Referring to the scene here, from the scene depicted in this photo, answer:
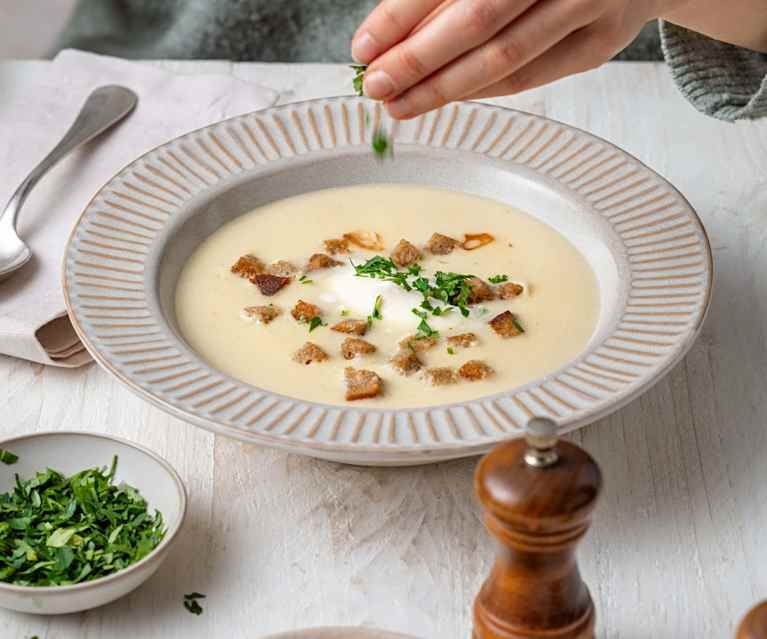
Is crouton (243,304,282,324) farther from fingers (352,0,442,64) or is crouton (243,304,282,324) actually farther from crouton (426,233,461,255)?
fingers (352,0,442,64)

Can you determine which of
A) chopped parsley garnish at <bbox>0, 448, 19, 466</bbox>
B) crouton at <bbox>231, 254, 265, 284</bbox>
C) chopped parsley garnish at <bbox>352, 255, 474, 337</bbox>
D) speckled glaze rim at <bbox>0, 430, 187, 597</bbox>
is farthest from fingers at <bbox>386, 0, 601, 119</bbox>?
chopped parsley garnish at <bbox>0, 448, 19, 466</bbox>

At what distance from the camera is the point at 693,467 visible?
1.53 metres

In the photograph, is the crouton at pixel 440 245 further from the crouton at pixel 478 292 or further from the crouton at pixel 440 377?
the crouton at pixel 440 377

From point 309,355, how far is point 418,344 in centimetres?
15

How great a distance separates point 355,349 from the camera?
63.9 inches

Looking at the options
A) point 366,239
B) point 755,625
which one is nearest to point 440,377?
point 366,239

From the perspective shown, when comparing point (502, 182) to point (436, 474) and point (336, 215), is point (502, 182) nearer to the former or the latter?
point (336, 215)

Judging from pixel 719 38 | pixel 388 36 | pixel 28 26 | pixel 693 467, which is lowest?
pixel 28 26

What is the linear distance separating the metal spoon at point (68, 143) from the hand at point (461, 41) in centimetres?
70

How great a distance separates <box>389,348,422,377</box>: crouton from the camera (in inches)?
62.4

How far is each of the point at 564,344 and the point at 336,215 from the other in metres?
0.49

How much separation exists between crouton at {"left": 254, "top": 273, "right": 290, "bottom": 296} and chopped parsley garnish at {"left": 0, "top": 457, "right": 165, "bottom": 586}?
→ 1.35 feet

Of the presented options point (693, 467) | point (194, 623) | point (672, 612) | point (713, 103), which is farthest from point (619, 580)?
point (713, 103)

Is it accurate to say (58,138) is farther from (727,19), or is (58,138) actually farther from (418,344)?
(727,19)
